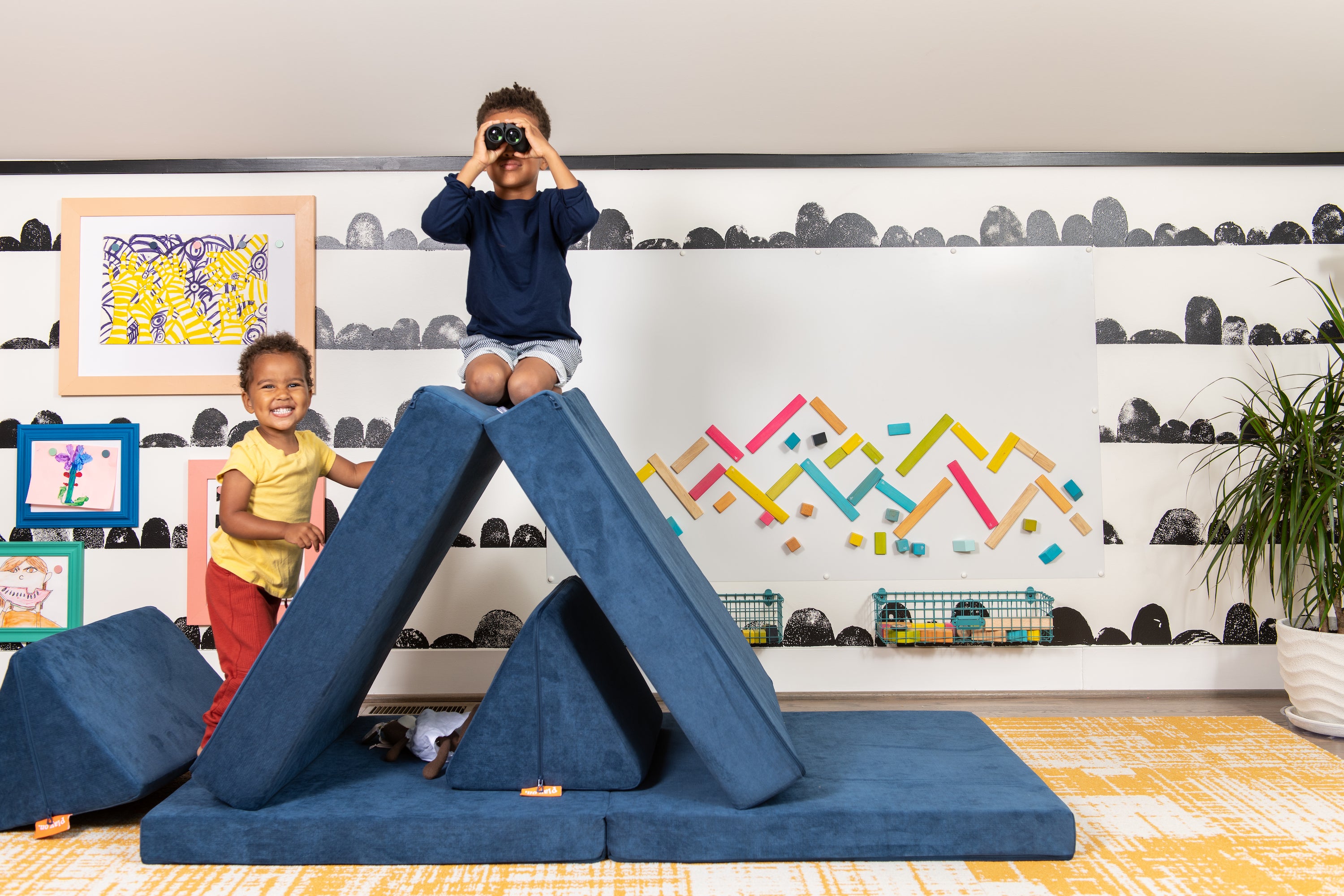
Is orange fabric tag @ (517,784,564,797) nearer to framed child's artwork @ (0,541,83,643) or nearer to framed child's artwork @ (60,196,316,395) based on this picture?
framed child's artwork @ (60,196,316,395)

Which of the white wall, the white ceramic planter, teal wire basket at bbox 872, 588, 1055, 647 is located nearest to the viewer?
the white wall

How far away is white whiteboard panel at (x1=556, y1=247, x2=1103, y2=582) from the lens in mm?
2961

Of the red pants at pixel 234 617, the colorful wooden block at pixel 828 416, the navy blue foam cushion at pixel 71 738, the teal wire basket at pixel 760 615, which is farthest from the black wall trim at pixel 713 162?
the navy blue foam cushion at pixel 71 738

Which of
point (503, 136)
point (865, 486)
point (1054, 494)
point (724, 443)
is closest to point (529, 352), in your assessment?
point (503, 136)

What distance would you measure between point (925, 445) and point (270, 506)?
2089 millimetres

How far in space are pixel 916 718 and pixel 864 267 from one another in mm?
1578

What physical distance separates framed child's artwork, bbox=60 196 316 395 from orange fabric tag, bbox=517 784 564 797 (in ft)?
6.18

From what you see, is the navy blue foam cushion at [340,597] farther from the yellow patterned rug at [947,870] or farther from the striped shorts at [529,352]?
the striped shorts at [529,352]

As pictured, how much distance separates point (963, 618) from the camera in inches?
113

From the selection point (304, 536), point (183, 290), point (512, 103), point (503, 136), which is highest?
point (512, 103)

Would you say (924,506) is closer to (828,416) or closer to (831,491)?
(831,491)

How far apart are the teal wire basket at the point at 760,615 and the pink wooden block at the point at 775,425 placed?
0.51 metres

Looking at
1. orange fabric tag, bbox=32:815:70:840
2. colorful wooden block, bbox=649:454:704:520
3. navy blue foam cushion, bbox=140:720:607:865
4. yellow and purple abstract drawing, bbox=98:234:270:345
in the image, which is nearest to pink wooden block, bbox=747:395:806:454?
colorful wooden block, bbox=649:454:704:520

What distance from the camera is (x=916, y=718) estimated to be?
2166mm
